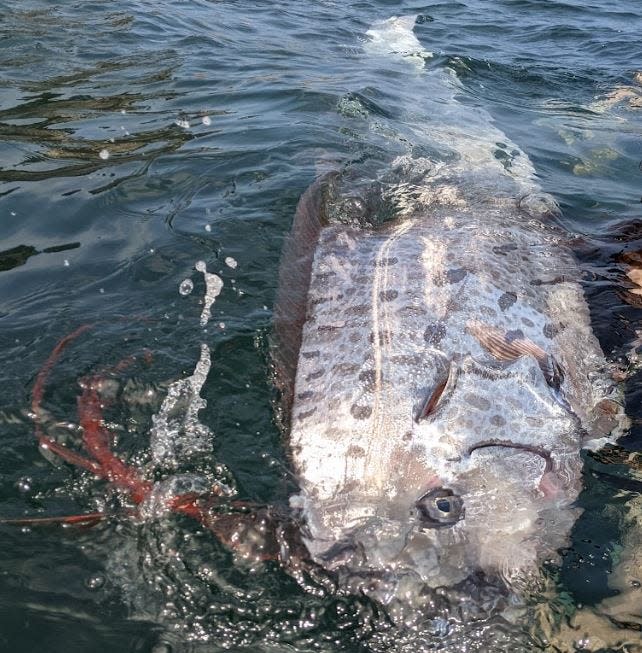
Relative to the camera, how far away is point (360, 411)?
270 centimetres

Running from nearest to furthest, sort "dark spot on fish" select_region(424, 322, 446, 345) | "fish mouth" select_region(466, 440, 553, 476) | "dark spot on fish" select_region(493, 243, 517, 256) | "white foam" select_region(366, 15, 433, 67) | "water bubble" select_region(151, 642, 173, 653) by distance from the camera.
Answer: "water bubble" select_region(151, 642, 173, 653) < "fish mouth" select_region(466, 440, 553, 476) < "dark spot on fish" select_region(424, 322, 446, 345) < "dark spot on fish" select_region(493, 243, 517, 256) < "white foam" select_region(366, 15, 433, 67)

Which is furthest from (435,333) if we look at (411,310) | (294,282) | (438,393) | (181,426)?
(181,426)

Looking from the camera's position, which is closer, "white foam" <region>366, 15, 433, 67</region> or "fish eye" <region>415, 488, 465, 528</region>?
"fish eye" <region>415, 488, 465, 528</region>

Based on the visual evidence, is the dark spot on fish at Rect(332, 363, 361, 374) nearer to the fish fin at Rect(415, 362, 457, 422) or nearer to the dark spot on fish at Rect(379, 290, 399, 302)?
the fish fin at Rect(415, 362, 457, 422)

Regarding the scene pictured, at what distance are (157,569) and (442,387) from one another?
1212 mm

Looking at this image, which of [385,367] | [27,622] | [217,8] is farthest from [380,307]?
[217,8]

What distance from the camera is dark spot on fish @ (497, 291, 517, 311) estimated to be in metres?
3.27

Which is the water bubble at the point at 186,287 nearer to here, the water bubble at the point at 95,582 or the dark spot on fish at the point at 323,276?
Answer: the dark spot on fish at the point at 323,276

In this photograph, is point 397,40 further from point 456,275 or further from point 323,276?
point 456,275

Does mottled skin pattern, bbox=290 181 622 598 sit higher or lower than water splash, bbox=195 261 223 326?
higher

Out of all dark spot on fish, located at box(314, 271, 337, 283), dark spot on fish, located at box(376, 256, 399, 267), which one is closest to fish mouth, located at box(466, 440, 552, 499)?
dark spot on fish, located at box(376, 256, 399, 267)

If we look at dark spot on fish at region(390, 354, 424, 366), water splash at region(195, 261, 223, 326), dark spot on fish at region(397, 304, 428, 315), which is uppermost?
dark spot on fish at region(397, 304, 428, 315)

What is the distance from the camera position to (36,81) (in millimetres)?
6879

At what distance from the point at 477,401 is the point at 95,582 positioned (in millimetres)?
1478
